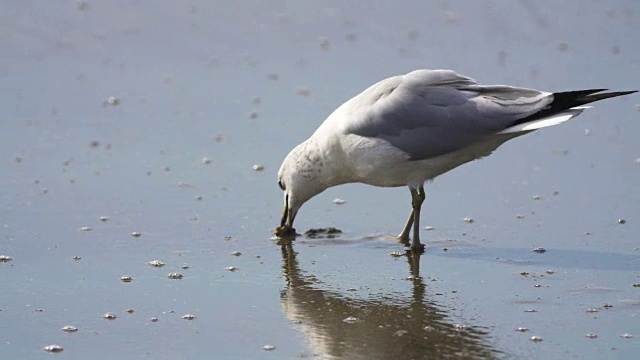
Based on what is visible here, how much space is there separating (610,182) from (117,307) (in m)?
3.56

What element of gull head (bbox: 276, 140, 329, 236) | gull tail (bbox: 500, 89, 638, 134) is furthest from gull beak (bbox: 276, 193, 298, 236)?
gull tail (bbox: 500, 89, 638, 134)

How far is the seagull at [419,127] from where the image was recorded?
6.69 metres

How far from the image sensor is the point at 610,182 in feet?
25.7

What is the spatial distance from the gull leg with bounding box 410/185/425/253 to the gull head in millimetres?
573

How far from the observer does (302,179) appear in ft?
24.0

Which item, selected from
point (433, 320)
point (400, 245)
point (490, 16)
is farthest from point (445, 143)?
point (490, 16)

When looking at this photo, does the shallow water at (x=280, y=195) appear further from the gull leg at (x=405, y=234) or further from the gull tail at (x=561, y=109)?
the gull tail at (x=561, y=109)

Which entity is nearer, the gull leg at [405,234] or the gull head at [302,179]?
the gull leg at [405,234]

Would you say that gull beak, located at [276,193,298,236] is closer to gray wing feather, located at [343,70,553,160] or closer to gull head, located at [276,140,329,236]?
gull head, located at [276,140,329,236]

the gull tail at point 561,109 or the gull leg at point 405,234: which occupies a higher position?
the gull tail at point 561,109

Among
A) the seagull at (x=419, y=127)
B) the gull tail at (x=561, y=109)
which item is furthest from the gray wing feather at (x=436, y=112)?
the gull tail at (x=561, y=109)

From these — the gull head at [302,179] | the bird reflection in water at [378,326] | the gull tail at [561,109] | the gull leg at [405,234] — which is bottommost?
the bird reflection in water at [378,326]

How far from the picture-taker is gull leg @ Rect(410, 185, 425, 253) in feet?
22.4

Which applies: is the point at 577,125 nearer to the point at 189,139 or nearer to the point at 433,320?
the point at 189,139
